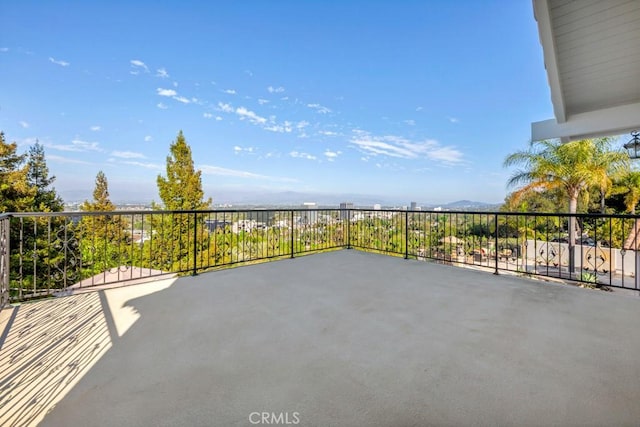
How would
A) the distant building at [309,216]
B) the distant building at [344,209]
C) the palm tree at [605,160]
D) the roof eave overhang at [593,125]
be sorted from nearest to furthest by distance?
the roof eave overhang at [593,125] < the distant building at [309,216] < the distant building at [344,209] < the palm tree at [605,160]

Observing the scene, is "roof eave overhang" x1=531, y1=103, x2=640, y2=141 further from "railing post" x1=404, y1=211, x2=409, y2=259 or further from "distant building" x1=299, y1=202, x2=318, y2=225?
"distant building" x1=299, y1=202, x2=318, y2=225

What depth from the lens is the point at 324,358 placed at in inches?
64.7

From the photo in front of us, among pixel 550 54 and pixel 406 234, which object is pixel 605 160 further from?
pixel 550 54

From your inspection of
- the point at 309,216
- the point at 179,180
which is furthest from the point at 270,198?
the point at 309,216

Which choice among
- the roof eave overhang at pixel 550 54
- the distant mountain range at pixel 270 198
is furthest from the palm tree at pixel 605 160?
the roof eave overhang at pixel 550 54

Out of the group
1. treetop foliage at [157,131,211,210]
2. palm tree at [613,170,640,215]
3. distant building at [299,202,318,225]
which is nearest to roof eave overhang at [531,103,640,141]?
distant building at [299,202,318,225]

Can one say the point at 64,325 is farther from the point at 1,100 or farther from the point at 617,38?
the point at 1,100

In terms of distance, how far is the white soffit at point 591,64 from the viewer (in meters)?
2.36

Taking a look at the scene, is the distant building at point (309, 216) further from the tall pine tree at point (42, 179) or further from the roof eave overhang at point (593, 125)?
the tall pine tree at point (42, 179)

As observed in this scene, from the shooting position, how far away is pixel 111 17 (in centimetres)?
795

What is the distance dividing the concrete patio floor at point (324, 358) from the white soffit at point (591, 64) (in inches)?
84.1

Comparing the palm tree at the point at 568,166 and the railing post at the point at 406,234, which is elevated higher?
the palm tree at the point at 568,166

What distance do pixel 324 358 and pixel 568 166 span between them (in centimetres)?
959

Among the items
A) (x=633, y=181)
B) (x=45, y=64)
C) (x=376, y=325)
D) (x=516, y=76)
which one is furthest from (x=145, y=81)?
(x=633, y=181)
